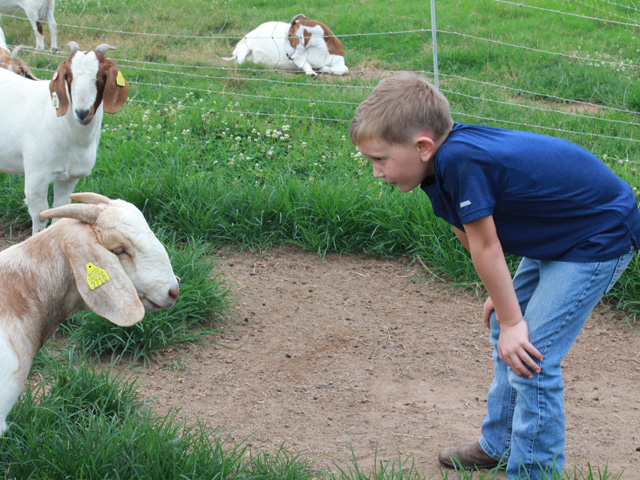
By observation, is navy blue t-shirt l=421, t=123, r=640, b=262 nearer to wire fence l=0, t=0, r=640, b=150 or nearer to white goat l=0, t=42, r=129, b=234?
white goat l=0, t=42, r=129, b=234

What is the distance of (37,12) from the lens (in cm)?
913

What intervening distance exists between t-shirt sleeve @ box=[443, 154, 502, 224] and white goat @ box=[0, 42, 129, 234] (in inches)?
107

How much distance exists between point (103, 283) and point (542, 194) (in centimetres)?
143

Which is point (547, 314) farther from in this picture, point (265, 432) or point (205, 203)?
point (205, 203)

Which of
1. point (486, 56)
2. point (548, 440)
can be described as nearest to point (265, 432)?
point (548, 440)

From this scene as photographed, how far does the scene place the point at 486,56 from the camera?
741cm

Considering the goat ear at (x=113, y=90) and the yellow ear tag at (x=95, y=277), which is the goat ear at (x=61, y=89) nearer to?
the goat ear at (x=113, y=90)

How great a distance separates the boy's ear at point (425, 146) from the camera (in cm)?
212

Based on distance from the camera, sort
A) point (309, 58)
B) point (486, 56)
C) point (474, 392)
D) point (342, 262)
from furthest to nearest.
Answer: point (309, 58)
point (486, 56)
point (342, 262)
point (474, 392)

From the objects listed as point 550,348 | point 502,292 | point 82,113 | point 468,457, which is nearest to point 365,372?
point 468,457

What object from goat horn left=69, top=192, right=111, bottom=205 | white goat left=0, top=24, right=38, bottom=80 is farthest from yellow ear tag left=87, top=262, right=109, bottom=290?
white goat left=0, top=24, right=38, bottom=80

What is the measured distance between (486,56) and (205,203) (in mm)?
4187

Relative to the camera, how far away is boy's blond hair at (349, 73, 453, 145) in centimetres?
212

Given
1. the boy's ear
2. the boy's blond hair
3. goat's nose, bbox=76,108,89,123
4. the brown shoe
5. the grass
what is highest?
the boy's blond hair
